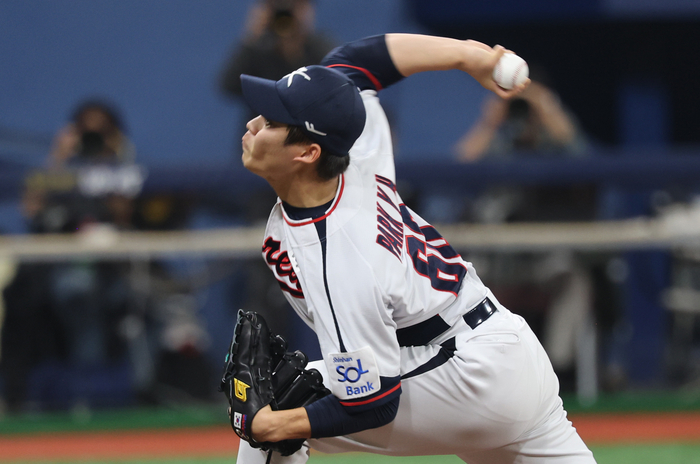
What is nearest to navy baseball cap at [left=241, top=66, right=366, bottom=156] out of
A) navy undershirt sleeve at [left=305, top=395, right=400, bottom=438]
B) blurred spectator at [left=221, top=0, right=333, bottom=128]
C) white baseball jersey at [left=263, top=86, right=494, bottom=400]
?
white baseball jersey at [left=263, top=86, right=494, bottom=400]

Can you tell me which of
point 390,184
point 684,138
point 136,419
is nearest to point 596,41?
point 684,138

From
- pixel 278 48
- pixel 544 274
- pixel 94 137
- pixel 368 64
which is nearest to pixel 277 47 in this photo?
pixel 278 48

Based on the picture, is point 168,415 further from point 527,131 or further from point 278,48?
point 527,131

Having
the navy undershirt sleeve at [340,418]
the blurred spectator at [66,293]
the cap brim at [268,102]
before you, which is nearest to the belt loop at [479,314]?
the navy undershirt sleeve at [340,418]

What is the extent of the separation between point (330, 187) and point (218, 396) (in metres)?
3.08

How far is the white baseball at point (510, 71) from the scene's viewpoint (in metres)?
2.16

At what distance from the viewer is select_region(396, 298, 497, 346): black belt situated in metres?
2.14

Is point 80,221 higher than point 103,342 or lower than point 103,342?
higher

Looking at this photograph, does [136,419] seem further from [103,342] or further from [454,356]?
[454,356]

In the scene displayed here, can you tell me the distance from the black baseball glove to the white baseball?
0.90 metres

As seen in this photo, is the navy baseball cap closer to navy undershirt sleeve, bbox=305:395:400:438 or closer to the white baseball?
the white baseball

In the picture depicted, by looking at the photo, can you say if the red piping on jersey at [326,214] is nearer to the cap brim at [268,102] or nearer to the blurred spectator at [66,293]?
the cap brim at [268,102]

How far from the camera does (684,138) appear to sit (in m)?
7.93

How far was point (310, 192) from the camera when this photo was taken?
6.86ft
